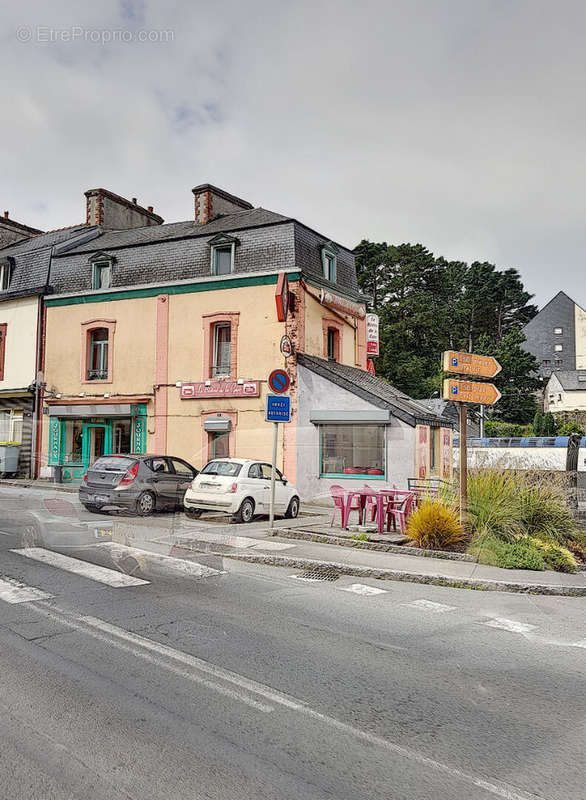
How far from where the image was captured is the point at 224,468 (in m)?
14.9

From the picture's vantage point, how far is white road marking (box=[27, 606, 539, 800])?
361 centimetres

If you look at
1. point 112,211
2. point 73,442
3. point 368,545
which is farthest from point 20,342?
point 368,545

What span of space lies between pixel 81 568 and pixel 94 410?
50.8ft

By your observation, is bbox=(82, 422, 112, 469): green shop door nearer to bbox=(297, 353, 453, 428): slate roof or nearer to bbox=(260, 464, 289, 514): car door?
bbox=(297, 353, 453, 428): slate roof

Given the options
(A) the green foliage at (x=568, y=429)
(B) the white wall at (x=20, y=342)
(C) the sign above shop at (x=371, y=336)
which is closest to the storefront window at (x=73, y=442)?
(B) the white wall at (x=20, y=342)

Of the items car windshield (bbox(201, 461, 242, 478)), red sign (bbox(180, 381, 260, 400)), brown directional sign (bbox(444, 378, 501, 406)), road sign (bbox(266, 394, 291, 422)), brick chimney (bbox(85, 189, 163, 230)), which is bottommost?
car windshield (bbox(201, 461, 242, 478))

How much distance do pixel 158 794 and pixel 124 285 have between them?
72.4 ft

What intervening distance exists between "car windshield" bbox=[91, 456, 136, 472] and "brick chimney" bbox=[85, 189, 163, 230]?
55.4 ft

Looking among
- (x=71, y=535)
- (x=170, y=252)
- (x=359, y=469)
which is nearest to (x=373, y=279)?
(x=170, y=252)

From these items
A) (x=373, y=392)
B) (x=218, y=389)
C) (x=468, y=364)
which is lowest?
(x=468, y=364)

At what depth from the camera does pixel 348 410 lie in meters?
19.6

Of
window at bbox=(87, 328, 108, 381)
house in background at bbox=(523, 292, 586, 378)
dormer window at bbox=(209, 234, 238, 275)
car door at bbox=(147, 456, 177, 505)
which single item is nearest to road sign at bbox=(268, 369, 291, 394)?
car door at bbox=(147, 456, 177, 505)

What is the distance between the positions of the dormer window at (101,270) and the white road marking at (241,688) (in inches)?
761

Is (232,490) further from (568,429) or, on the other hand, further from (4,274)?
(568,429)
